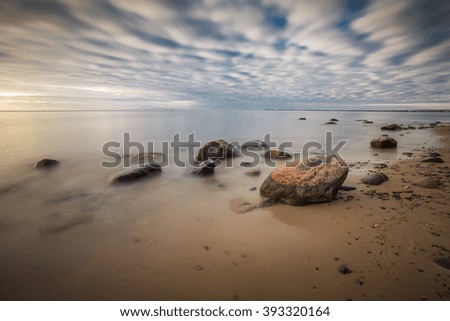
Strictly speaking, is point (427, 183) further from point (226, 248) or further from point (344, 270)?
→ point (226, 248)

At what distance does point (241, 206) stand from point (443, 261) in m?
3.49

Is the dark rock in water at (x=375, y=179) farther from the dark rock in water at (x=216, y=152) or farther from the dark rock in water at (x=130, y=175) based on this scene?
the dark rock in water at (x=130, y=175)

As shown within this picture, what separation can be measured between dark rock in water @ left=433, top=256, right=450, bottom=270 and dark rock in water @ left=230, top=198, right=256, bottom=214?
311cm

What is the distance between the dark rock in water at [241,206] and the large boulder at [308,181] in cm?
57

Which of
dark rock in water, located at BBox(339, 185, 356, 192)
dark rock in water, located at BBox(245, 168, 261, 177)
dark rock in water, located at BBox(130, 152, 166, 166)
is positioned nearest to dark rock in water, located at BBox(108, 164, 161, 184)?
dark rock in water, located at BBox(130, 152, 166, 166)

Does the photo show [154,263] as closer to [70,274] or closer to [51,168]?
[70,274]

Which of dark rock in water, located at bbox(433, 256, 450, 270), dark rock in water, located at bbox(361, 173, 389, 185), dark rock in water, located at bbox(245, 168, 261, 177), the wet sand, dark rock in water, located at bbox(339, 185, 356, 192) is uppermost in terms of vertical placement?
dark rock in water, located at bbox(361, 173, 389, 185)

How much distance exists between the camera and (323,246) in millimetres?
3502

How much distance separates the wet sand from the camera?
9.17 feet

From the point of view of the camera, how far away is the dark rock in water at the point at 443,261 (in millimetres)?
2858

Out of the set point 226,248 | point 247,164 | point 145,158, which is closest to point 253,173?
point 247,164

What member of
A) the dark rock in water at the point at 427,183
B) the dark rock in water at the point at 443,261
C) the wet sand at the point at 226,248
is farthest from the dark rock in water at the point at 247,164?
the dark rock in water at the point at 443,261

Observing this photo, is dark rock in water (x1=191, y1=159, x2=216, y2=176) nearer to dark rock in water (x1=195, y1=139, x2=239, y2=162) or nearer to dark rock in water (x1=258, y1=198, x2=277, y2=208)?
dark rock in water (x1=195, y1=139, x2=239, y2=162)

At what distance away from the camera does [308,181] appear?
487 cm
